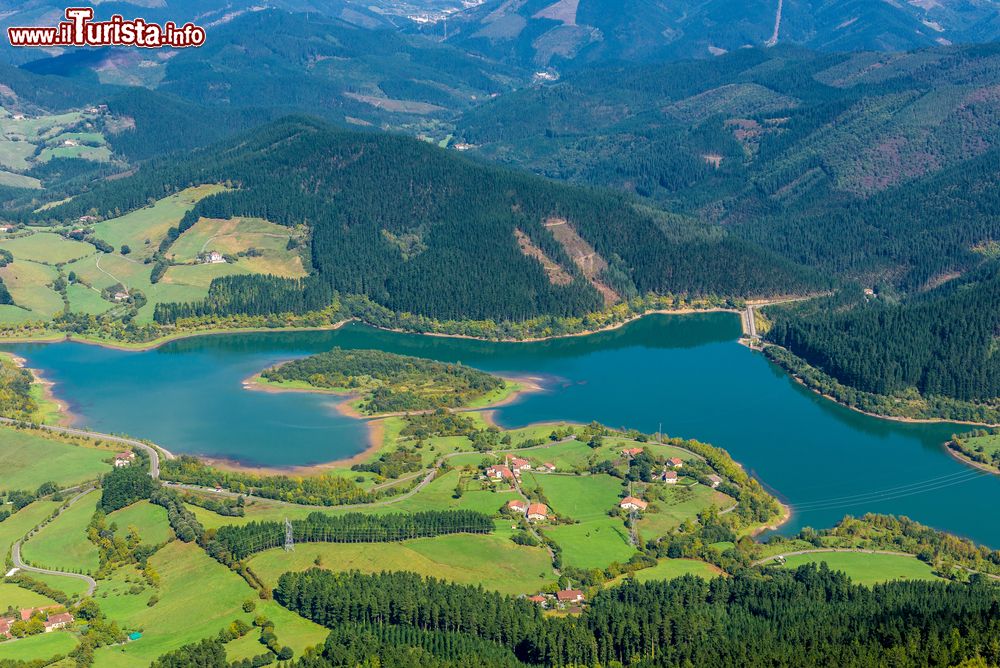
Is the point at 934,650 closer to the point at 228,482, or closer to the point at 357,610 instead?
the point at 357,610

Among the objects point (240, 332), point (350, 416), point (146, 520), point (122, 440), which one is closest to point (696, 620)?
point (146, 520)

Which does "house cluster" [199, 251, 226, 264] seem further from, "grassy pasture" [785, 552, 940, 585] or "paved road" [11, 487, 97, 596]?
"grassy pasture" [785, 552, 940, 585]

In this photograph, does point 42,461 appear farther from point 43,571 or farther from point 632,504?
point 632,504

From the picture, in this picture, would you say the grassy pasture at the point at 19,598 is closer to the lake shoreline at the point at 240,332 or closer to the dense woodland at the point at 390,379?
the dense woodland at the point at 390,379

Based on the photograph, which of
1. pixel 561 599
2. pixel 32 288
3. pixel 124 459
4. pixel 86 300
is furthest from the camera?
pixel 32 288

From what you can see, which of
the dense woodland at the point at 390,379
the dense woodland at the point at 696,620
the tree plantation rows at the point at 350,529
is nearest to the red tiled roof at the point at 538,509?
the tree plantation rows at the point at 350,529

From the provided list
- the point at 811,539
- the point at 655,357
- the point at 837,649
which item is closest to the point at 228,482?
the point at 811,539
